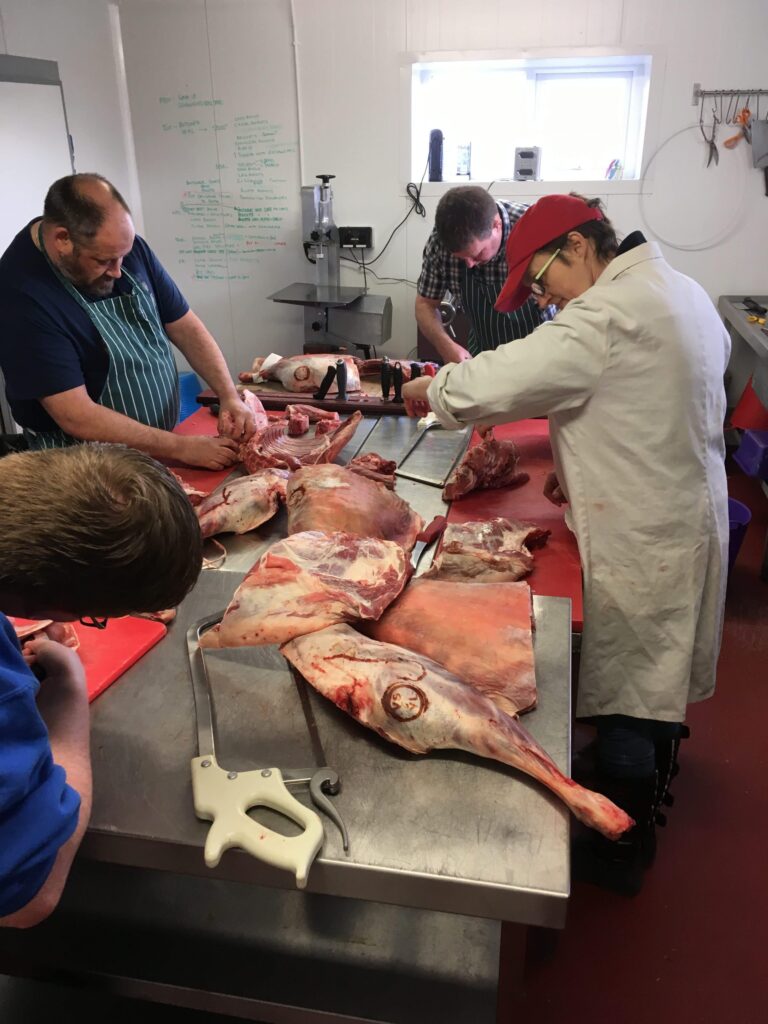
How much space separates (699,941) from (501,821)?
1567mm

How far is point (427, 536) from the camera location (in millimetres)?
2439

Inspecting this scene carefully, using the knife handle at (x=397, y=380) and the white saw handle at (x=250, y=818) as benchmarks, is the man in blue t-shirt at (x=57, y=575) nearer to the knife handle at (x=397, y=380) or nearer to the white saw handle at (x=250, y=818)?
the white saw handle at (x=250, y=818)

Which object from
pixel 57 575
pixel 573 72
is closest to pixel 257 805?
pixel 57 575

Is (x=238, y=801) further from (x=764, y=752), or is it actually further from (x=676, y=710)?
(x=764, y=752)

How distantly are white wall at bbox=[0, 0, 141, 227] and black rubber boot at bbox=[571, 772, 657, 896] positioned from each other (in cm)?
477

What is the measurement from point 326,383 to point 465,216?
949mm

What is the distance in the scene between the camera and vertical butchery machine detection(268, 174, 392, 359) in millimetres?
5574

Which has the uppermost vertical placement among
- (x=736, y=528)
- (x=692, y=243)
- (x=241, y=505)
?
(x=692, y=243)

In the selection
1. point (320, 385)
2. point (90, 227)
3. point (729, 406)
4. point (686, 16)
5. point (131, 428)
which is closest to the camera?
point (90, 227)

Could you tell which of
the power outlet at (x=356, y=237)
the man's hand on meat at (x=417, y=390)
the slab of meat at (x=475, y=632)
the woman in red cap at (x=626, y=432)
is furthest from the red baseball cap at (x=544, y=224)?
the power outlet at (x=356, y=237)

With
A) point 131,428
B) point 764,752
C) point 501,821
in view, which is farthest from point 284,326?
point 501,821

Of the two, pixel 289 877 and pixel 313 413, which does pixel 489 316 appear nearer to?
pixel 313 413

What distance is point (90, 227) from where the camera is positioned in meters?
2.66

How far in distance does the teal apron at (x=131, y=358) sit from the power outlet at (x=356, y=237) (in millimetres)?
3319
